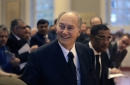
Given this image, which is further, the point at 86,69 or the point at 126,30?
the point at 126,30

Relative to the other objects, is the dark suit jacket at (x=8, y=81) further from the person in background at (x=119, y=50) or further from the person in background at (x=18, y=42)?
the person in background at (x=119, y=50)

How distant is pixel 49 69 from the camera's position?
8.56ft

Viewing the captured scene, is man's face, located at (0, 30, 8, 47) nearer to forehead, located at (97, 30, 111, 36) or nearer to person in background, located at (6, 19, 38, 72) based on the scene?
person in background, located at (6, 19, 38, 72)

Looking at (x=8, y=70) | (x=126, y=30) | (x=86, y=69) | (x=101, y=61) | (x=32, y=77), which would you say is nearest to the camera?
(x=32, y=77)

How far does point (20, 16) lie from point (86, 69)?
973 centimetres

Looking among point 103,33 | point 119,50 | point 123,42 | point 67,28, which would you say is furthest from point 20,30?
point 67,28

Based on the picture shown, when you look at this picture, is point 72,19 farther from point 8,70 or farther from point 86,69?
point 8,70

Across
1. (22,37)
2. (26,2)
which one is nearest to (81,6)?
(26,2)

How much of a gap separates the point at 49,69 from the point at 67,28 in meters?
0.40

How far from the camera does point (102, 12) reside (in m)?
12.4

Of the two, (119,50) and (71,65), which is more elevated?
(71,65)

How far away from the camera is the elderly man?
2594 millimetres

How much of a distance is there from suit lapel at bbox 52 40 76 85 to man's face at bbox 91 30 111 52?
39.1 inches

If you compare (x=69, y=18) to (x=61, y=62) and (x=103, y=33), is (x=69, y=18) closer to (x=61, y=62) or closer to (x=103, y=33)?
(x=61, y=62)
